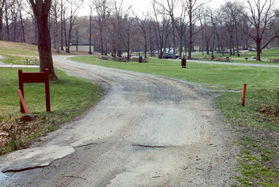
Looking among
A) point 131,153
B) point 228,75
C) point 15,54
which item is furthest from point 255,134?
point 15,54

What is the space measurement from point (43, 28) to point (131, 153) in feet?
44.8

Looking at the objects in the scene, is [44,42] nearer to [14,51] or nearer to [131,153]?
[131,153]

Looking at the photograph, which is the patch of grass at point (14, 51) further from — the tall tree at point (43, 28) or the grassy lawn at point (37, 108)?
the grassy lawn at point (37, 108)

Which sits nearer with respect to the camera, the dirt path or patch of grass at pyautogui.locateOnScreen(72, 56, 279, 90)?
the dirt path

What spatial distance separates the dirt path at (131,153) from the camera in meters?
4.61

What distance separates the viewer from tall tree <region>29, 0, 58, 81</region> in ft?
54.4

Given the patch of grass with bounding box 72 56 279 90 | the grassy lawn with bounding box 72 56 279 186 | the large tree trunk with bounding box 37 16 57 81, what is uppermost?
the large tree trunk with bounding box 37 16 57 81

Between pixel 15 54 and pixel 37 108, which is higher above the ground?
pixel 15 54

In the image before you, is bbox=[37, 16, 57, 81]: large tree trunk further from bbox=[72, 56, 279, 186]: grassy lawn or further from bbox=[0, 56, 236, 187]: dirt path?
bbox=[72, 56, 279, 186]: grassy lawn

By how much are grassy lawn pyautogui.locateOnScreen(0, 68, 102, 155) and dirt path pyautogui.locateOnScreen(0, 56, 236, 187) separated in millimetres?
544

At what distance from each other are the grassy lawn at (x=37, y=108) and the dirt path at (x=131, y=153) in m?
0.54

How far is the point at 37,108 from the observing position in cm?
1062

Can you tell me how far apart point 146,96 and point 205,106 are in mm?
3212

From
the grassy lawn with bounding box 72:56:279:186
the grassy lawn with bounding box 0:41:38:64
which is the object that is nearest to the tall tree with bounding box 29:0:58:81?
the grassy lawn with bounding box 72:56:279:186
